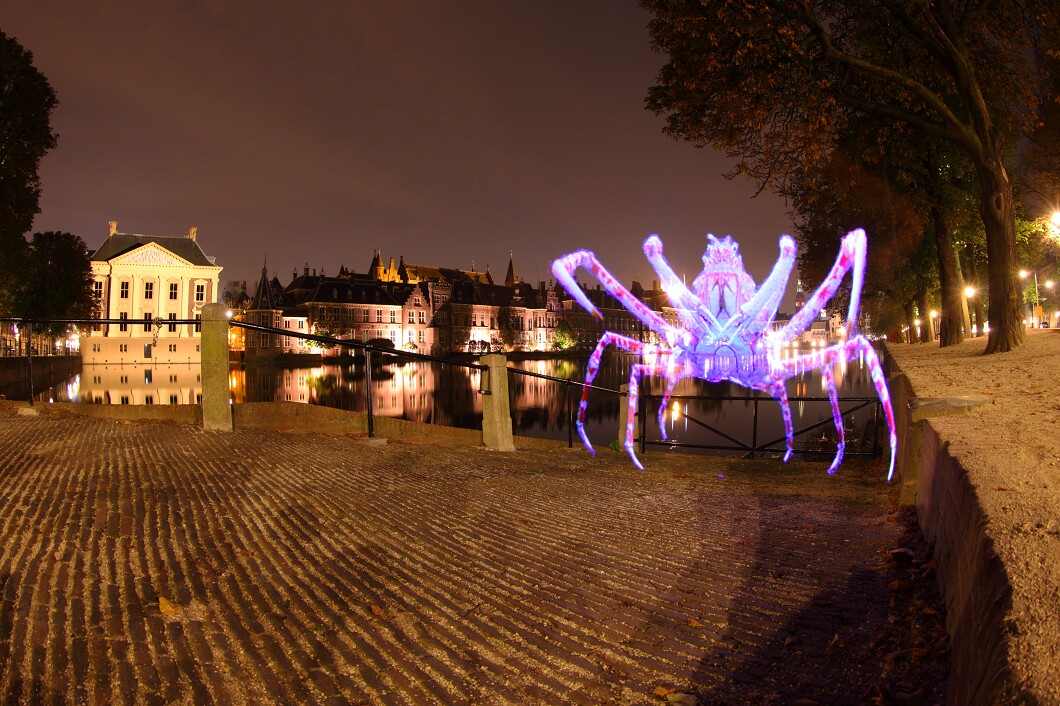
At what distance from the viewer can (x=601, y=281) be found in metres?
9.59

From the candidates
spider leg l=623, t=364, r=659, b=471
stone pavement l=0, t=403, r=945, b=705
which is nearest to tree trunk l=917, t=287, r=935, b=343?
spider leg l=623, t=364, r=659, b=471

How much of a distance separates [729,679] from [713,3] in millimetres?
11328

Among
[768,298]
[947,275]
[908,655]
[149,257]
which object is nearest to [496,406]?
[768,298]

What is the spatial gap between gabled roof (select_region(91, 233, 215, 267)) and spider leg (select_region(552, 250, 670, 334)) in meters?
79.1

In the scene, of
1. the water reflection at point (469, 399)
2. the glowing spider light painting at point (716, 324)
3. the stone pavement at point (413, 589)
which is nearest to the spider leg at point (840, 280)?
the glowing spider light painting at point (716, 324)

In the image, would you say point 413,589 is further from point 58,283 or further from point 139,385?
point 58,283

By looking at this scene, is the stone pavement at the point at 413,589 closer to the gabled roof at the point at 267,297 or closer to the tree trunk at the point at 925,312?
the tree trunk at the point at 925,312

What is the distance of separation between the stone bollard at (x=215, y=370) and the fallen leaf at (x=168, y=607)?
5.18 m

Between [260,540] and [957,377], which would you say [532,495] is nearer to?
[260,540]

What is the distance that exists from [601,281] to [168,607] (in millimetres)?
7680

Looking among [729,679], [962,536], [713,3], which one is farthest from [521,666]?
[713,3]

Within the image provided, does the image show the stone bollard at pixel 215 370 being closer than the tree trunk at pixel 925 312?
Yes

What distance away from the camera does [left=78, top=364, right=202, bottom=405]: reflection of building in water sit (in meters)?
35.4

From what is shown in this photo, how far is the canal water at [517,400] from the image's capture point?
96.4 feet
